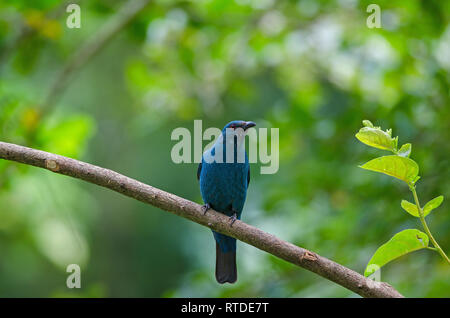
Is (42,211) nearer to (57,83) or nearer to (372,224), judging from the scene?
(57,83)

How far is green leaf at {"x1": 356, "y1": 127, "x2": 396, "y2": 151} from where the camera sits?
2092 mm

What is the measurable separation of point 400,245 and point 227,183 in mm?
2263

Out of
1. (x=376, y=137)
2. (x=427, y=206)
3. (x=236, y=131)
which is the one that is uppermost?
(x=236, y=131)

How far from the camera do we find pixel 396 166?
211 cm

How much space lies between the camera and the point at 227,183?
4316 mm

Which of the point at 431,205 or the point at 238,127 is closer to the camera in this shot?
the point at 431,205

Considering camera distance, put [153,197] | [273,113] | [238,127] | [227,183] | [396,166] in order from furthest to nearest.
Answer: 1. [273,113]
2. [238,127]
3. [227,183]
4. [153,197]
5. [396,166]

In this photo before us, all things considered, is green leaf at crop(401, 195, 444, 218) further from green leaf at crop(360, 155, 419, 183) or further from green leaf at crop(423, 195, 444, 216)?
green leaf at crop(360, 155, 419, 183)

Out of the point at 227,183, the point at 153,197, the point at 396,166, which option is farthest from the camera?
the point at 227,183

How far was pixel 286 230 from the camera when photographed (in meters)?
6.21

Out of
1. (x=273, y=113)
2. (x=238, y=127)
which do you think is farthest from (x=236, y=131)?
(x=273, y=113)

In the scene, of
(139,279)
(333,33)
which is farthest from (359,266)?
(139,279)

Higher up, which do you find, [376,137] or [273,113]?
[273,113]

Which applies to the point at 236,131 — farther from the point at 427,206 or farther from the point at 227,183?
the point at 427,206
